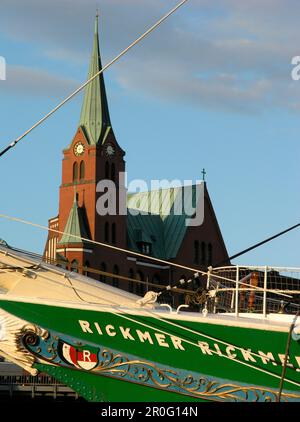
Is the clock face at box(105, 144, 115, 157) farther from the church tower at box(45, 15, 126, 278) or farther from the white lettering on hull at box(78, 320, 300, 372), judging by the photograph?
the white lettering on hull at box(78, 320, 300, 372)

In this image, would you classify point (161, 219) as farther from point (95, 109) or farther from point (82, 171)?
point (95, 109)

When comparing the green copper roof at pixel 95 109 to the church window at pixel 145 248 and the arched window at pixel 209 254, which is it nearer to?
the church window at pixel 145 248

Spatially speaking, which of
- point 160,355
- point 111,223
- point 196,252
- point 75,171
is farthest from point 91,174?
point 160,355

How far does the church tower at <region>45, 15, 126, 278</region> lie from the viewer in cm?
8212

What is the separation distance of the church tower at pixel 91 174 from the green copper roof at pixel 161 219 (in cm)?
469

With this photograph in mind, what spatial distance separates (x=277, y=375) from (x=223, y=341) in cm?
109

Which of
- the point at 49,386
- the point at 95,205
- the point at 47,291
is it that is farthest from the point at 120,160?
the point at 47,291

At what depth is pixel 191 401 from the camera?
1620 cm

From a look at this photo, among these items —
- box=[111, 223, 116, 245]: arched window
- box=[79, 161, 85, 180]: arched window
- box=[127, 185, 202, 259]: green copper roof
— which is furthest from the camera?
box=[127, 185, 202, 259]: green copper roof

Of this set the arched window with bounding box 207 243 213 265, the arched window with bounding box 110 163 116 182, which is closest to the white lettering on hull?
the arched window with bounding box 110 163 116 182

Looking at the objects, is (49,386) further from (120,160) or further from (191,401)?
(120,160)

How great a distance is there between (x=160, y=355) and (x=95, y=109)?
71.1 metres

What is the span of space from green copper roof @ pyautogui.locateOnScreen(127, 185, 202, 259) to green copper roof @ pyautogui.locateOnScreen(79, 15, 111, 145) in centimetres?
966

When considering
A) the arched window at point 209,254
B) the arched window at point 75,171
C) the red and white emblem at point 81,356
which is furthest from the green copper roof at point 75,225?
the red and white emblem at point 81,356
